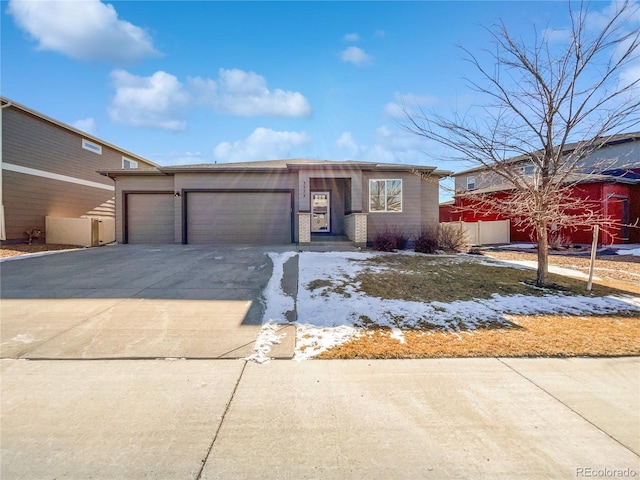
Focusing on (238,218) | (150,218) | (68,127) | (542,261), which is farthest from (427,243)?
(68,127)

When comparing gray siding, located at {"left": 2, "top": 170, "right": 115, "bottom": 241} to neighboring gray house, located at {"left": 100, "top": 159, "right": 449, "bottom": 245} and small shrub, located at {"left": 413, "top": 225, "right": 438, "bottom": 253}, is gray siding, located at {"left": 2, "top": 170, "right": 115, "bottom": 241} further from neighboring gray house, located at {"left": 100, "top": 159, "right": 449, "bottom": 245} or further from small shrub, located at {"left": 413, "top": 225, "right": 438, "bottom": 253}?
small shrub, located at {"left": 413, "top": 225, "right": 438, "bottom": 253}

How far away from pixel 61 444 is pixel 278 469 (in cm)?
160

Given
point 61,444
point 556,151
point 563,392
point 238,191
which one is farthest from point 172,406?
point 238,191

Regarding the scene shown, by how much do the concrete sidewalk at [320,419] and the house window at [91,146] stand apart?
17.4 meters

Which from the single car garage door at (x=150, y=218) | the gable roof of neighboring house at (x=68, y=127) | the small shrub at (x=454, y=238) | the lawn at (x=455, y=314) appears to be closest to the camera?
the lawn at (x=455, y=314)

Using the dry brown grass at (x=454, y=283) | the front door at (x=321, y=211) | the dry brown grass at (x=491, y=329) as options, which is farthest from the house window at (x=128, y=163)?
the dry brown grass at (x=491, y=329)

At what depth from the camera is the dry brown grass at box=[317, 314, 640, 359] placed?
3.65 m

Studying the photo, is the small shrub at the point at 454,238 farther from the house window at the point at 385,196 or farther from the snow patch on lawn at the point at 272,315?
the snow patch on lawn at the point at 272,315

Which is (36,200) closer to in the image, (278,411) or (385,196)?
(385,196)

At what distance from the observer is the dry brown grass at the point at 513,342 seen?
3.65m

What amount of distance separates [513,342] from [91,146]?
69.6 ft

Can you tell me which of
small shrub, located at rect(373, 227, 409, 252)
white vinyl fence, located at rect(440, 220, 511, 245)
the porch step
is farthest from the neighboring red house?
the porch step

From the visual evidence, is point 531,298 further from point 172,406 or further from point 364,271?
point 172,406

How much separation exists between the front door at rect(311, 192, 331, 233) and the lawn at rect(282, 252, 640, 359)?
7.06 meters
